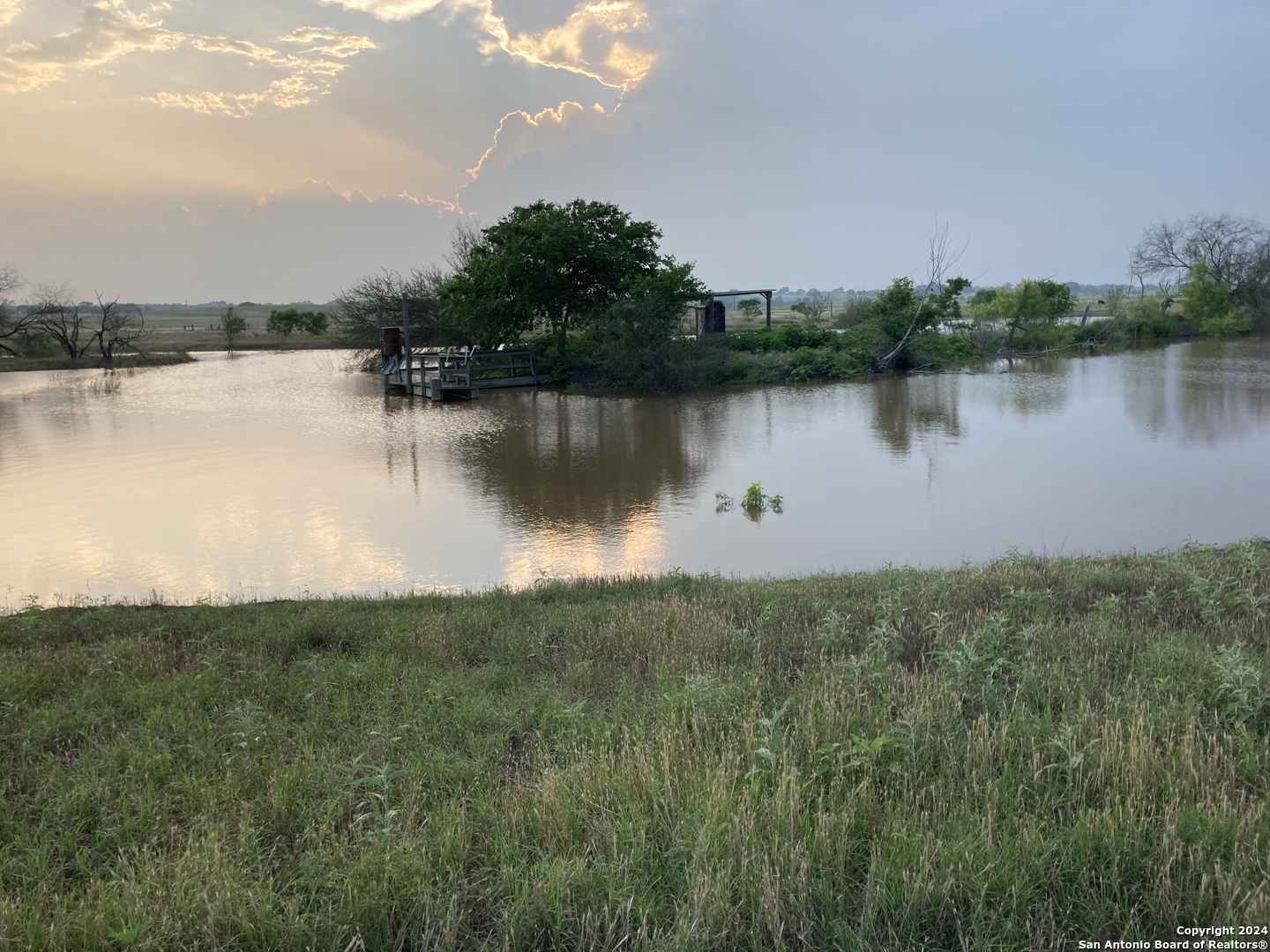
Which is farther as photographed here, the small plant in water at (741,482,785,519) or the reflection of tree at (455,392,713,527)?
the reflection of tree at (455,392,713,527)

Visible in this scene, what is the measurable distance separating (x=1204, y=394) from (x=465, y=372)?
21.5 m

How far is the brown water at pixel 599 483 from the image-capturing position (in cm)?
1034

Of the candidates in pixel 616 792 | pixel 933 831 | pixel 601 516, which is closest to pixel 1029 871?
pixel 933 831

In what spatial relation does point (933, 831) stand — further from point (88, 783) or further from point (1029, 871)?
point (88, 783)

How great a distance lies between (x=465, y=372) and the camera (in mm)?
28062

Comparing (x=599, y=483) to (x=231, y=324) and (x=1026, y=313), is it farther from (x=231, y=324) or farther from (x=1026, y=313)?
(x=231, y=324)

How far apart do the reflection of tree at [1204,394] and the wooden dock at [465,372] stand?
60.8 feet

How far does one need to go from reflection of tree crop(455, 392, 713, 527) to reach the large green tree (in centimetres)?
603

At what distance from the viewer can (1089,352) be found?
38.0 metres

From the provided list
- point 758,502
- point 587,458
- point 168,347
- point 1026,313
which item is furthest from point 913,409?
point 168,347

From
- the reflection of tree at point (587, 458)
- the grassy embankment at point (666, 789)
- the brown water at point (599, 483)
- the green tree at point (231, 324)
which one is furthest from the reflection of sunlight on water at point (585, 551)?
the green tree at point (231, 324)

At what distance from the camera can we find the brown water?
10.3 m

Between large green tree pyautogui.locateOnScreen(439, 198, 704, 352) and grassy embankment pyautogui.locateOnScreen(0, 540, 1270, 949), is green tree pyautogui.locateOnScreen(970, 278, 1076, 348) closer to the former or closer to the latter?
large green tree pyautogui.locateOnScreen(439, 198, 704, 352)

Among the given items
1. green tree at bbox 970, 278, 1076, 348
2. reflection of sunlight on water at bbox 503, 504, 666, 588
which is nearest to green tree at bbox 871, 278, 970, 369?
green tree at bbox 970, 278, 1076, 348
